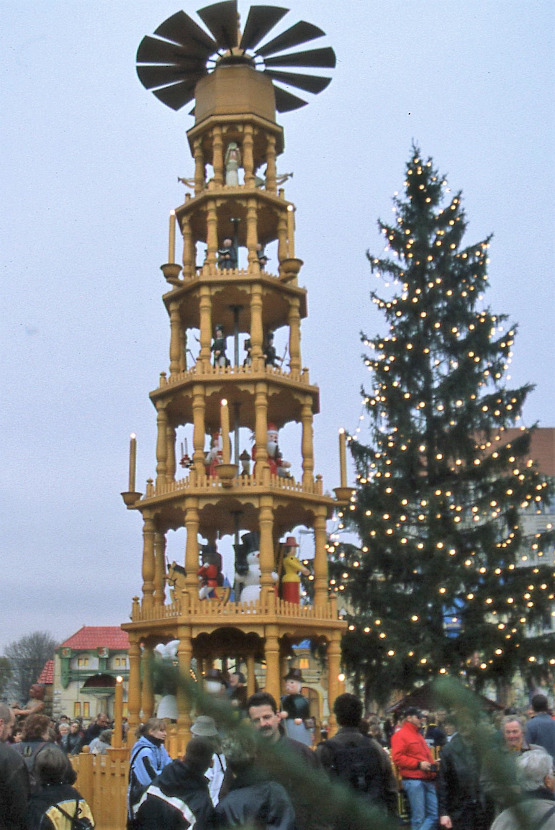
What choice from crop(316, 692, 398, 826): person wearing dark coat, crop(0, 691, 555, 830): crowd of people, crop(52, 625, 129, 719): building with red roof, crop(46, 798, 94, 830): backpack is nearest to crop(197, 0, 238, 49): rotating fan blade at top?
crop(0, 691, 555, 830): crowd of people

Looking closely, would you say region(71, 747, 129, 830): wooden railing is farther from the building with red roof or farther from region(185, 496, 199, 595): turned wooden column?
the building with red roof

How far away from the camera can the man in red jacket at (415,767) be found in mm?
8484

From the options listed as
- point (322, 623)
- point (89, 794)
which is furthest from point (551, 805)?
point (322, 623)

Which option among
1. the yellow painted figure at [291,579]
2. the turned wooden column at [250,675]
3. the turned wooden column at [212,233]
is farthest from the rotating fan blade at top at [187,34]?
the turned wooden column at [250,675]

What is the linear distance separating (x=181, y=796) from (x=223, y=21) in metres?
16.7

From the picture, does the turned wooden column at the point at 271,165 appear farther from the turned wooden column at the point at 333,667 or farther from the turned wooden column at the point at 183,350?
the turned wooden column at the point at 333,667

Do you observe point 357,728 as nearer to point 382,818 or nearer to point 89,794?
point 382,818

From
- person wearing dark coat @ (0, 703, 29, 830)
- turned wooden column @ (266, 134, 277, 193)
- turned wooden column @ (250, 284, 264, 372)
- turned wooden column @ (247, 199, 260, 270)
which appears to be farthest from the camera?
turned wooden column @ (266, 134, 277, 193)

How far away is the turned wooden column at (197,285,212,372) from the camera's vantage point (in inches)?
666

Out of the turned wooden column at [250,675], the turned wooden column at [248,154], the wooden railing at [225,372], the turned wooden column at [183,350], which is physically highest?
the turned wooden column at [248,154]

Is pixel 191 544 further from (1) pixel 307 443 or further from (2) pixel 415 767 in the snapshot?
(2) pixel 415 767

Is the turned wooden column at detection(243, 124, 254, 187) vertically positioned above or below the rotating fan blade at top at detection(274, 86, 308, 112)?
below

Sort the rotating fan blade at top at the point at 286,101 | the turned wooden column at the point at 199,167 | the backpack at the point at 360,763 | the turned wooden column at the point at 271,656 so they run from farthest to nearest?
the rotating fan blade at top at the point at 286,101 → the turned wooden column at the point at 199,167 → the turned wooden column at the point at 271,656 → the backpack at the point at 360,763

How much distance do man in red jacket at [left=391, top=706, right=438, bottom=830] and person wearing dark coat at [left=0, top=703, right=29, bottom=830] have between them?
16.2ft
